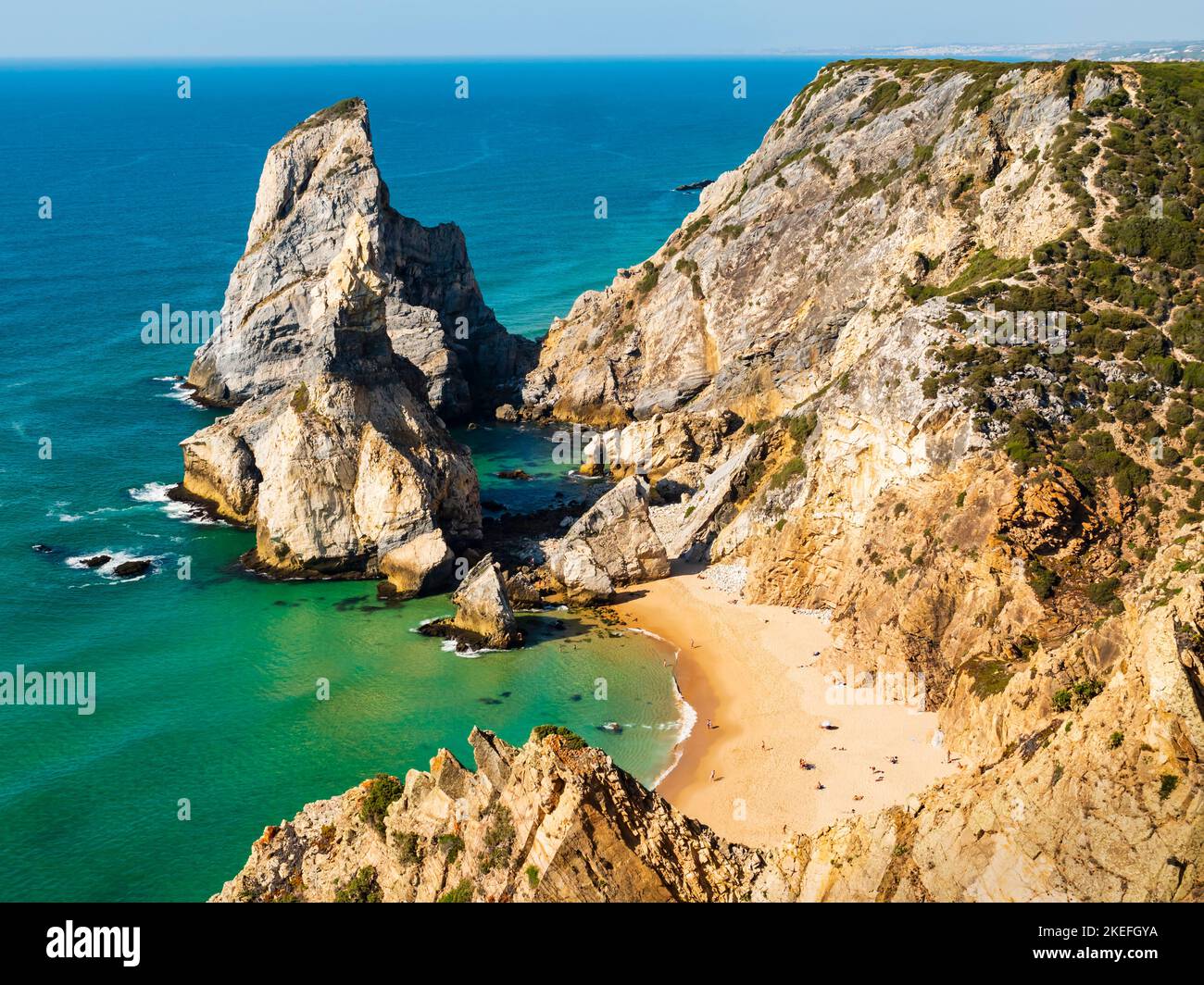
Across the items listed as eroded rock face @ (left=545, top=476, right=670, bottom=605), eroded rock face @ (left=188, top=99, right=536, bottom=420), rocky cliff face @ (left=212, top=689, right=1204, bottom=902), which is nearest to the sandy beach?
eroded rock face @ (left=545, top=476, right=670, bottom=605)

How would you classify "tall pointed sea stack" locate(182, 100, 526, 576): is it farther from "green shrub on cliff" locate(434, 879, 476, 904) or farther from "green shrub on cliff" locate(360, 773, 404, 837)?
"green shrub on cliff" locate(434, 879, 476, 904)

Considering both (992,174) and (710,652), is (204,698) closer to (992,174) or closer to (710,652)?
Result: (710,652)

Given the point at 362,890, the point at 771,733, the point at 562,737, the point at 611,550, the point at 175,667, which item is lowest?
the point at 175,667

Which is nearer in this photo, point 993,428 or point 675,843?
point 675,843

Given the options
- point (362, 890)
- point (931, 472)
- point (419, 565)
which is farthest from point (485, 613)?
point (362, 890)

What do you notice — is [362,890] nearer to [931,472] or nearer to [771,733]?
[771,733]
